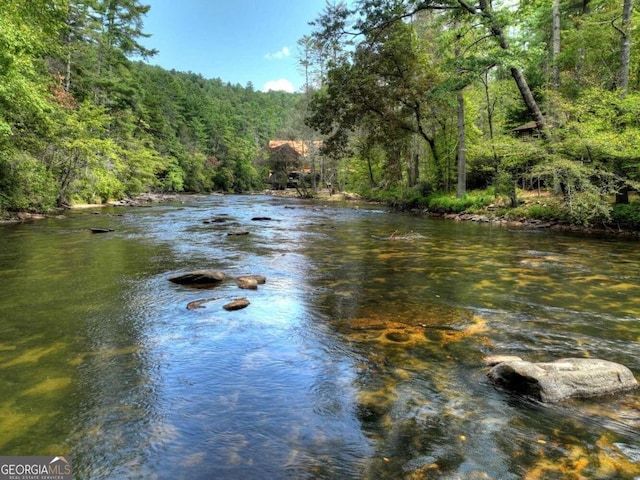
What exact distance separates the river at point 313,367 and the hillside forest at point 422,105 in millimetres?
6957

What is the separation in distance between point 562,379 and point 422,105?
23906mm

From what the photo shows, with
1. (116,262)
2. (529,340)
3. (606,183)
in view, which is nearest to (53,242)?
(116,262)

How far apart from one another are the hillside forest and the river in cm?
696

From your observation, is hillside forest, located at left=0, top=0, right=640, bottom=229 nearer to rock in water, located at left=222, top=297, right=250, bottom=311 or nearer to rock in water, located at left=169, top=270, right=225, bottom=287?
rock in water, located at left=169, top=270, right=225, bottom=287

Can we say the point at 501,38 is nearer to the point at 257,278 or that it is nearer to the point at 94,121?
the point at 257,278

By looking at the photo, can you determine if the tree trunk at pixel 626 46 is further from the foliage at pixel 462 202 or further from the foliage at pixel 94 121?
the foliage at pixel 94 121

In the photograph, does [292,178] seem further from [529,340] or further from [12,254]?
[529,340]

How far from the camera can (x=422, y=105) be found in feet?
83.5

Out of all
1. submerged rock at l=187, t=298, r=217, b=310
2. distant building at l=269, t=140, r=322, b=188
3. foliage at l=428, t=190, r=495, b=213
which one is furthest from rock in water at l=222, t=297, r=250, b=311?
distant building at l=269, t=140, r=322, b=188

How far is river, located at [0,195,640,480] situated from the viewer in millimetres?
3051

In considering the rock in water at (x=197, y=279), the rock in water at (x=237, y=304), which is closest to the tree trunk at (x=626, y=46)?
the rock in water at (x=197, y=279)

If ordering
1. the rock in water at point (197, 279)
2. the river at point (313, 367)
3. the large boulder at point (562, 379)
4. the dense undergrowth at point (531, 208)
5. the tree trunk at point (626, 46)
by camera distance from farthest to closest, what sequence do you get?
the tree trunk at point (626, 46), the dense undergrowth at point (531, 208), the rock in water at point (197, 279), the large boulder at point (562, 379), the river at point (313, 367)

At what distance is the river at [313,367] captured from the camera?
3.05 m

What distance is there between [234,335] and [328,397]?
6.39 ft
